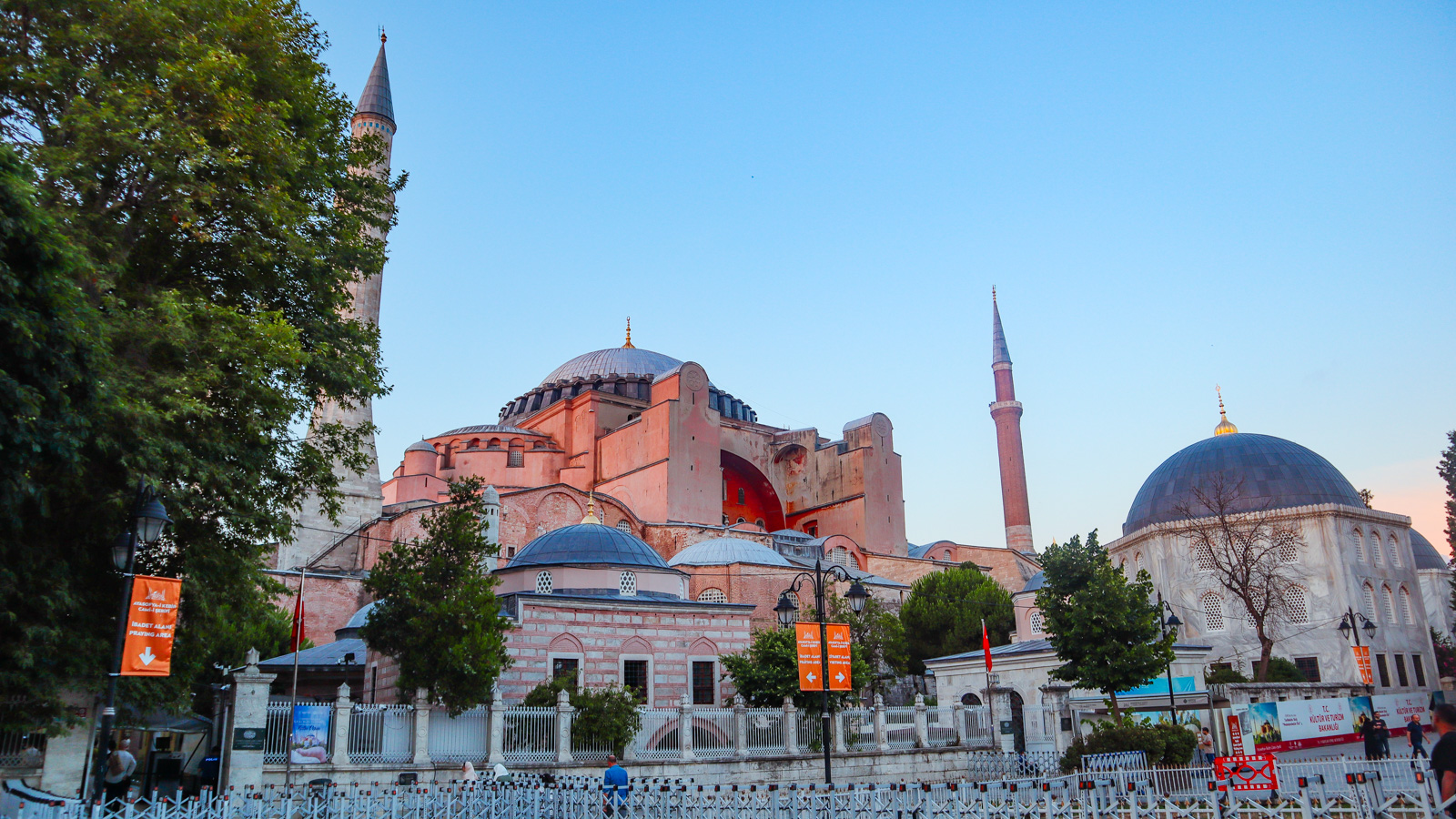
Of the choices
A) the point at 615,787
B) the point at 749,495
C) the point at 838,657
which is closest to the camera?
the point at 615,787

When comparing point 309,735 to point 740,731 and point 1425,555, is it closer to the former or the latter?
point 740,731

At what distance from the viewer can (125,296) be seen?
11.1m

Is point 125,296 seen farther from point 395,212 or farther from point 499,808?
point 499,808

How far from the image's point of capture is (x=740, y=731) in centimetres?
1664

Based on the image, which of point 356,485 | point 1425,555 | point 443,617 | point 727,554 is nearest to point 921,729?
point 443,617

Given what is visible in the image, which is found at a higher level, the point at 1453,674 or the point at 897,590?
the point at 897,590

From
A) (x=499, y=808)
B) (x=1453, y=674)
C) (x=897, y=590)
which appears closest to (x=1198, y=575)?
(x=897, y=590)

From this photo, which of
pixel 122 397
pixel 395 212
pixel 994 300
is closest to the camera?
pixel 122 397

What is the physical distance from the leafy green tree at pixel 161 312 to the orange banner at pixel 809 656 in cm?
647

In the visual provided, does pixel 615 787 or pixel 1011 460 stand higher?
pixel 1011 460

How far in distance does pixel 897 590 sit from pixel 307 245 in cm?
2463

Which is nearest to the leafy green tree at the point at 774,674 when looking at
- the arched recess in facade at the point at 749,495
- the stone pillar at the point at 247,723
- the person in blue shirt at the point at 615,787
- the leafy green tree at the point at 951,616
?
the person in blue shirt at the point at 615,787

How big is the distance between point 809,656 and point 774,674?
5.63m

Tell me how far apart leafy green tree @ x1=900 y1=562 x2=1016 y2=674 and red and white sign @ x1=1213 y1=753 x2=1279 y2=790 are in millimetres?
18755
